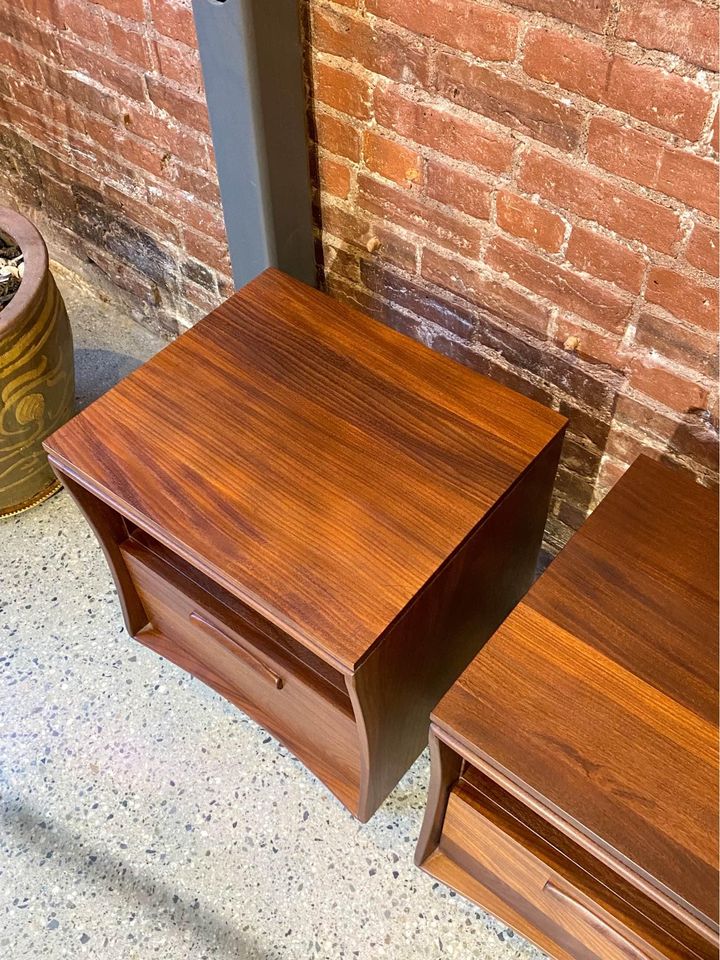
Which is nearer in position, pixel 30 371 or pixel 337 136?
pixel 337 136

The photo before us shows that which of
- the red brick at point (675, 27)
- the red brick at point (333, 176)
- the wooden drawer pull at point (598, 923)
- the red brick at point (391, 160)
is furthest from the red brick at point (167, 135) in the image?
the wooden drawer pull at point (598, 923)

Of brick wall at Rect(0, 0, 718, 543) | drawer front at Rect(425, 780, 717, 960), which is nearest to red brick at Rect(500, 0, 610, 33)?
brick wall at Rect(0, 0, 718, 543)

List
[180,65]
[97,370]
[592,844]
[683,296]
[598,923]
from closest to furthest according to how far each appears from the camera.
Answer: [592,844]
[598,923]
[683,296]
[180,65]
[97,370]

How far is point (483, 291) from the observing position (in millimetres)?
1275

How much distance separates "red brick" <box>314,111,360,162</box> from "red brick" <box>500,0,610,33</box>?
359 mm

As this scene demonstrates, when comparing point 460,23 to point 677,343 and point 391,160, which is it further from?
point 677,343

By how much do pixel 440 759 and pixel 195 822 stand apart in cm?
58

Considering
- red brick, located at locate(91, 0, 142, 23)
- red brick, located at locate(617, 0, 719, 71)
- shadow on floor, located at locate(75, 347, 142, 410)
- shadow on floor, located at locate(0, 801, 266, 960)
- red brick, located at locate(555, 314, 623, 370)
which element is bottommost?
shadow on floor, located at locate(0, 801, 266, 960)

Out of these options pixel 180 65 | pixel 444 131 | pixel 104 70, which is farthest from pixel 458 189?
pixel 104 70

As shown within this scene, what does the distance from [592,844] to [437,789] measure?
220mm

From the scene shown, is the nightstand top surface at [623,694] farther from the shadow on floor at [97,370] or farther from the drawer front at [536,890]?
the shadow on floor at [97,370]

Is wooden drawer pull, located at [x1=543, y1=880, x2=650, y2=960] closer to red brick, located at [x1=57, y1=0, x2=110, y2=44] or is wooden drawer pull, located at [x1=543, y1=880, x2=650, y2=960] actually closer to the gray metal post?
the gray metal post

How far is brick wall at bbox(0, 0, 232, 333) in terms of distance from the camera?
1.44 metres

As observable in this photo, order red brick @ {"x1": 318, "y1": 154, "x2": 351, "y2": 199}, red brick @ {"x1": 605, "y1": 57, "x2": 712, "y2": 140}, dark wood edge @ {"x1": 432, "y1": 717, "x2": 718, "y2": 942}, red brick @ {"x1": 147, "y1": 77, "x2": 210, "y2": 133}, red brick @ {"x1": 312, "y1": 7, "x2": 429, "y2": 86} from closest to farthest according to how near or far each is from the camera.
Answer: dark wood edge @ {"x1": 432, "y1": 717, "x2": 718, "y2": 942} → red brick @ {"x1": 605, "y1": 57, "x2": 712, "y2": 140} → red brick @ {"x1": 312, "y1": 7, "x2": 429, "y2": 86} → red brick @ {"x1": 318, "y1": 154, "x2": 351, "y2": 199} → red brick @ {"x1": 147, "y1": 77, "x2": 210, "y2": 133}
